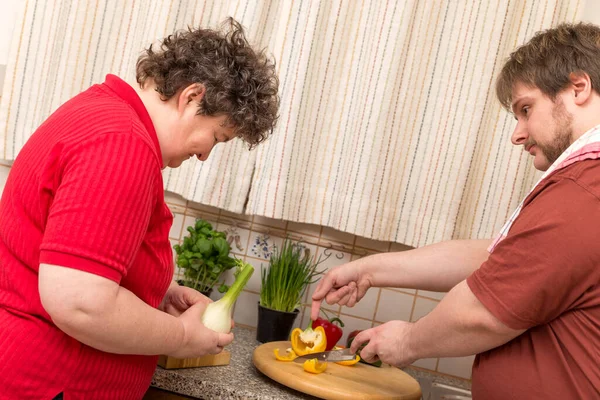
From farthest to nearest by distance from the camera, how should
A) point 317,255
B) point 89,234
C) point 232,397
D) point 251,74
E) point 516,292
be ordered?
1. point 317,255
2. point 232,397
3. point 251,74
4. point 516,292
5. point 89,234

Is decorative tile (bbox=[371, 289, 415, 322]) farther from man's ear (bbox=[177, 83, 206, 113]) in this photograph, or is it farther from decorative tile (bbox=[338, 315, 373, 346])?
man's ear (bbox=[177, 83, 206, 113])

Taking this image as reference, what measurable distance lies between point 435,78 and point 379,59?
0.18 metres

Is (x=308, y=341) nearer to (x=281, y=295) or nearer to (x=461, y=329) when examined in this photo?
(x=281, y=295)

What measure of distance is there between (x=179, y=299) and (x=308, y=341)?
0.42 metres

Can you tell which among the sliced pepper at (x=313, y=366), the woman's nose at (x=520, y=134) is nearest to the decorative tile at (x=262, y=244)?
the sliced pepper at (x=313, y=366)

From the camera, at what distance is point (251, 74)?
1.25 meters

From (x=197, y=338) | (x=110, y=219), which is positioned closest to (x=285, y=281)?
(x=197, y=338)

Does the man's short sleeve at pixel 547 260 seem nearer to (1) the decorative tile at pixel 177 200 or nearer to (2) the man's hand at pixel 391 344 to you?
(2) the man's hand at pixel 391 344

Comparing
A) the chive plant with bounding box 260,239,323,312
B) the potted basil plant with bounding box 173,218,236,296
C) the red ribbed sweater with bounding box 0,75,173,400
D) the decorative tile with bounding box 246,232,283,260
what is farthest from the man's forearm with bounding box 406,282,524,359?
the decorative tile with bounding box 246,232,283,260

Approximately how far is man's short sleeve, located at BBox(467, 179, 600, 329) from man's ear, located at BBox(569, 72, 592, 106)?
0.21m

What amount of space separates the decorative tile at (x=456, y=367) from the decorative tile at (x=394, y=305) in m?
0.18

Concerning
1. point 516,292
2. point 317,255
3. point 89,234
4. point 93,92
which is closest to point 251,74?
point 93,92

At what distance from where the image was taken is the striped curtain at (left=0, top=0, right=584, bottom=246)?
6.66ft

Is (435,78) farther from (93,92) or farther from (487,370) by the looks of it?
(93,92)
